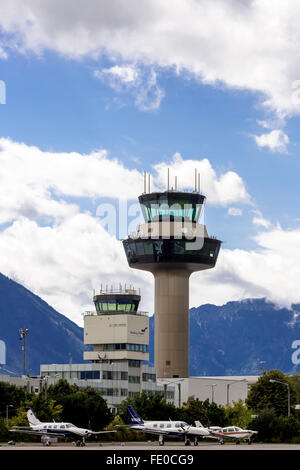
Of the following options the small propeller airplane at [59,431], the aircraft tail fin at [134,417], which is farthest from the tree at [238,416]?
the small propeller airplane at [59,431]

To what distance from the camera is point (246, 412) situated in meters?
160

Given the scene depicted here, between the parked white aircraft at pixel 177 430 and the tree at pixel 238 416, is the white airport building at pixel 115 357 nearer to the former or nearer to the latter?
the tree at pixel 238 416

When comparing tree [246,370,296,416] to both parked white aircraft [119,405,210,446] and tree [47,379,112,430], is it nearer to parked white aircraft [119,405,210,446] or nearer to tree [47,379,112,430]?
tree [47,379,112,430]

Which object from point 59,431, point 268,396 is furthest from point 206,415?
point 59,431

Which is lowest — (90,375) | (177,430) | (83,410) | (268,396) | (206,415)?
(177,430)

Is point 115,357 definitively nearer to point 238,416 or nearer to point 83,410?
point 238,416

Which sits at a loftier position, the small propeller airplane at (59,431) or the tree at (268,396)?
the tree at (268,396)

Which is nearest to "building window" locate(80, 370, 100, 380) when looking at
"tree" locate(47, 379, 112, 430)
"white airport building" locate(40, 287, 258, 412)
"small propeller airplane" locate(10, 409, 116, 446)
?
"white airport building" locate(40, 287, 258, 412)

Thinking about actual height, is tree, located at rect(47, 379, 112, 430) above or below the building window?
below

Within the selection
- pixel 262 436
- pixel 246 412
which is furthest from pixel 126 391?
pixel 262 436

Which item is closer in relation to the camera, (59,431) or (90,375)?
(59,431)

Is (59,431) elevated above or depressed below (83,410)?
below
